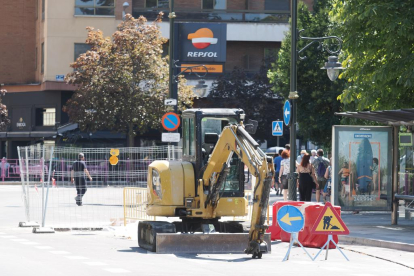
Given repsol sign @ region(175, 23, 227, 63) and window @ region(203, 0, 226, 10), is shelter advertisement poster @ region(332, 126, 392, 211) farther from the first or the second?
window @ region(203, 0, 226, 10)

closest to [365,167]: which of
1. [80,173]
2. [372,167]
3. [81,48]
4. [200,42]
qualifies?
[372,167]

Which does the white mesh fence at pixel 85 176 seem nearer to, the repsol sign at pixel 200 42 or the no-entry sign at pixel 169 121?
the no-entry sign at pixel 169 121

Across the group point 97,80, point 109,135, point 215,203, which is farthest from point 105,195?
point 109,135

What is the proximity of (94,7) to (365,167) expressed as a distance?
34506 mm

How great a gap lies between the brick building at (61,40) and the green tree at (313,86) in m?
10.9

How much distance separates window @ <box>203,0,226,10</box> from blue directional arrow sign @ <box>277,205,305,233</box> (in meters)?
41.2

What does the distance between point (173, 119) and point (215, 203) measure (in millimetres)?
11551

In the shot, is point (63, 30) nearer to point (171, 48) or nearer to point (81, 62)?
point (81, 62)

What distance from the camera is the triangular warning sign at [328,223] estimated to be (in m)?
15.1

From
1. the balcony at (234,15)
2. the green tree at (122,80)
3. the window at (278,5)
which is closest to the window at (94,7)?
the balcony at (234,15)

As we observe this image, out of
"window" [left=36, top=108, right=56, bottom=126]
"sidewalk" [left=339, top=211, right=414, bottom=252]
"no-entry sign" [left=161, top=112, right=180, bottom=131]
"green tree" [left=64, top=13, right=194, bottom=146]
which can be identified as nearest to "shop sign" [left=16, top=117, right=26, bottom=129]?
"window" [left=36, top=108, right=56, bottom=126]

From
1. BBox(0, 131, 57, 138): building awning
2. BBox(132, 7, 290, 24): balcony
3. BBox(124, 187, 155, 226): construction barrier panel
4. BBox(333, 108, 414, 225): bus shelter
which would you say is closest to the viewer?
BBox(124, 187, 155, 226): construction barrier panel

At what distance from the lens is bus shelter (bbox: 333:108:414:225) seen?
21.8m

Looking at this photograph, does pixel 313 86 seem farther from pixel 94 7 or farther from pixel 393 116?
pixel 393 116
